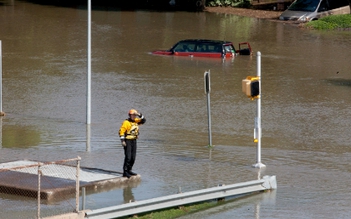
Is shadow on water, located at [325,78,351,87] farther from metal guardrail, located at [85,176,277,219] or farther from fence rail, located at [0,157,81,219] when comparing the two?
fence rail, located at [0,157,81,219]

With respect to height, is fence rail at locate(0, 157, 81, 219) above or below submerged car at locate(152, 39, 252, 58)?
below

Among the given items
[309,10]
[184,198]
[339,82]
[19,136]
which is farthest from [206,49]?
[184,198]

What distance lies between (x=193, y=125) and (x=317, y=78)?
1168 cm

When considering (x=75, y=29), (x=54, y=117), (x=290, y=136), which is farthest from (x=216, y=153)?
(x=75, y=29)

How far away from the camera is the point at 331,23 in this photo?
164 feet

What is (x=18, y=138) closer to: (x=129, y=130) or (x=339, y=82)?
(x=129, y=130)

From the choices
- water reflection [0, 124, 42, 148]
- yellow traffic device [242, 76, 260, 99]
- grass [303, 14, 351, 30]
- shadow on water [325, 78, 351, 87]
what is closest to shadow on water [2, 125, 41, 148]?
water reflection [0, 124, 42, 148]

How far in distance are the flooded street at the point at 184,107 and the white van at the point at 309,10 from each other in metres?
1.73

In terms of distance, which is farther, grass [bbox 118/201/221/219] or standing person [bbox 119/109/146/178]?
standing person [bbox 119/109/146/178]

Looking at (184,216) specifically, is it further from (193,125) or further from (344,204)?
(193,125)

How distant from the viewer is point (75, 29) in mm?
46938

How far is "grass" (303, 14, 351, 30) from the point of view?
4953 centimetres

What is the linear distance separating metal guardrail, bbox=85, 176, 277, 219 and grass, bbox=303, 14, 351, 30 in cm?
3378

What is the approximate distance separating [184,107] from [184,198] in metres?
12.2
